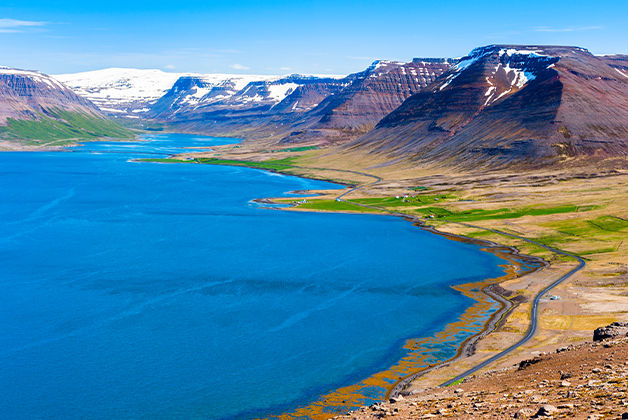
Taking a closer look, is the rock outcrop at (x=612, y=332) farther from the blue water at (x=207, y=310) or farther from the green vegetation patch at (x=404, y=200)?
the green vegetation patch at (x=404, y=200)

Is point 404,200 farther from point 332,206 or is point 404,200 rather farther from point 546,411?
point 546,411

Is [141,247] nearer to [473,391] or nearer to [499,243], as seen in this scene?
[499,243]

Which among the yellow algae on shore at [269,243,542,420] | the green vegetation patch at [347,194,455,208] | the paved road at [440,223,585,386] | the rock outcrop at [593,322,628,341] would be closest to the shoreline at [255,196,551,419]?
the yellow algae on shore at [269,243,542,420]

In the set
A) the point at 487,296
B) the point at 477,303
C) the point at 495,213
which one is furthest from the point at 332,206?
the point at 477,303

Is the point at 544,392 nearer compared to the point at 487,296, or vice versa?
the point at 544,392

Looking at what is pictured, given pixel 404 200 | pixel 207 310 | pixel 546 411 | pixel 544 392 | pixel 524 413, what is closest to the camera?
pixel 546 411

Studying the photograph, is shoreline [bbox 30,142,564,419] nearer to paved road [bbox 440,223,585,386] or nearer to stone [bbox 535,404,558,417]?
paved road [bbox 440,223,585,386]
